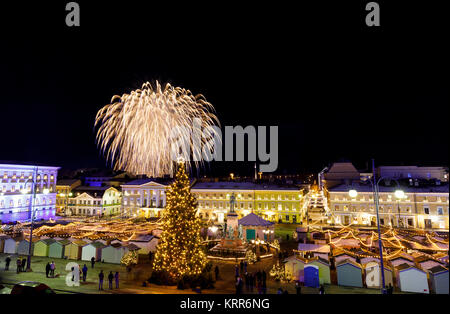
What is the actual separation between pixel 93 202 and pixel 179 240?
176ft

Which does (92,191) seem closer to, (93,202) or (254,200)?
(93,202)

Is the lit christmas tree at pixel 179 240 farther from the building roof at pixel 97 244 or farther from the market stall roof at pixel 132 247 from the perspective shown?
the building roof at pixel 97 244

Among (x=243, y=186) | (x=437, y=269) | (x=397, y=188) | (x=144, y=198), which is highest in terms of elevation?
(x=397, y=188)

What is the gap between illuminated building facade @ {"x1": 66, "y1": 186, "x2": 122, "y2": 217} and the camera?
61562 millimetres

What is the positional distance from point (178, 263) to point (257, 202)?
3983cm

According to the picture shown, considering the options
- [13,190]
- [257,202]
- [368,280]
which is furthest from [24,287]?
[13,190]

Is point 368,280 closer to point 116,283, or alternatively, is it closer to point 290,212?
point 116,283

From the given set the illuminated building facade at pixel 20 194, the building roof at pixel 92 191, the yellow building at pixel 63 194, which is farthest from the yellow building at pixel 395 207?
the yellow building at pixel 63 194

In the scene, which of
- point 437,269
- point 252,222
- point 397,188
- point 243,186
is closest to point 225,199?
point 243,186

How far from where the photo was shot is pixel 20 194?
53.0m

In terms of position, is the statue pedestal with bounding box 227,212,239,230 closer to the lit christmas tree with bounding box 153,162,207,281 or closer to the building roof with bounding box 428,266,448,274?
the lit christmas tree with bounding box 153,162,207,281

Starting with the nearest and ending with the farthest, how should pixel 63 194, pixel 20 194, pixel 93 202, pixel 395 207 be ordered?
pixel 395 207, pixel 20 194, pixel 93 202, pixel 63 194
